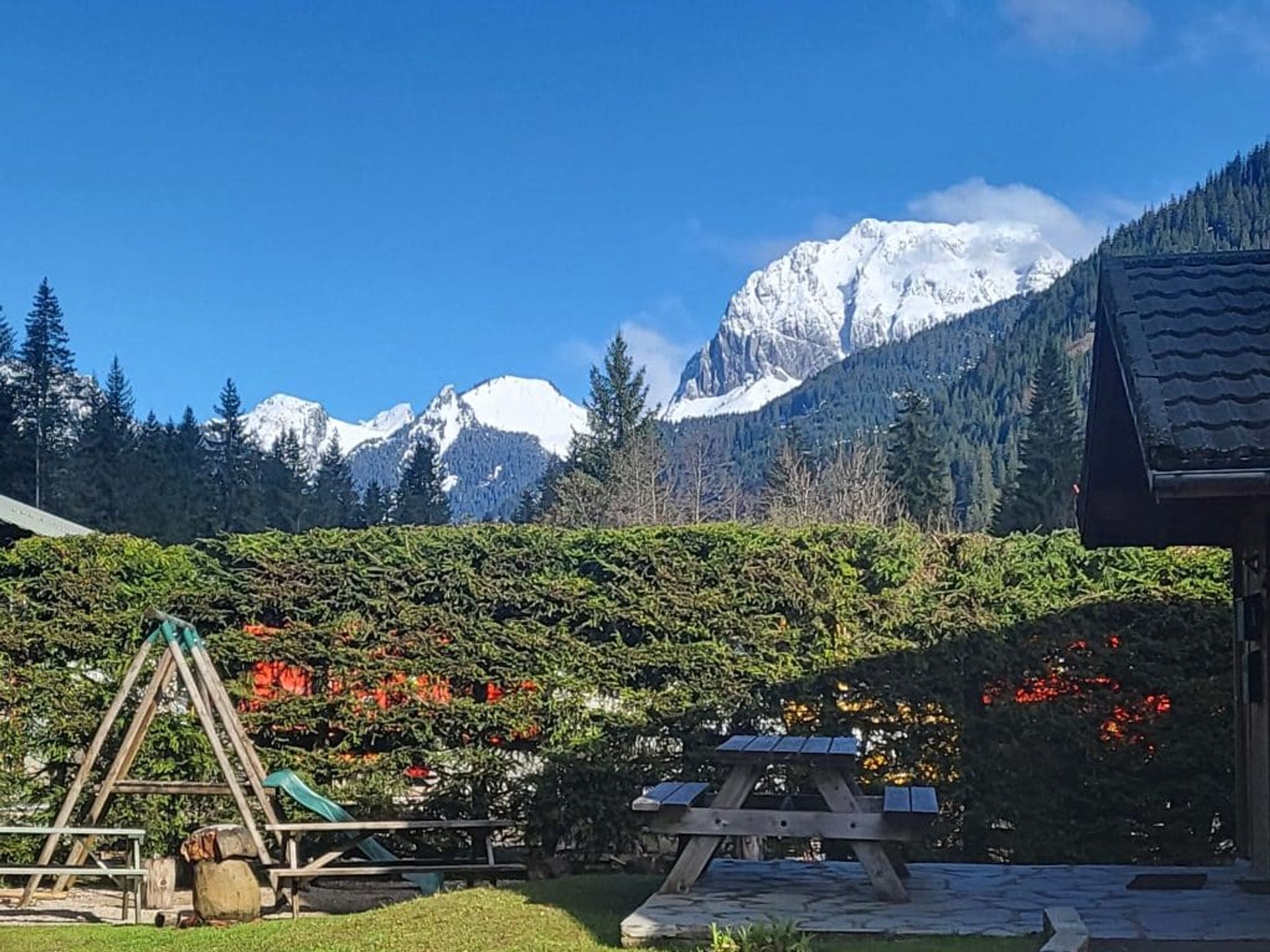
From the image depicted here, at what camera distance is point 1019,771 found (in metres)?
9.72

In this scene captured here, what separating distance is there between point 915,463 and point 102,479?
3440cm

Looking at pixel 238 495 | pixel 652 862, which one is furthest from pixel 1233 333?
pixel 238 495

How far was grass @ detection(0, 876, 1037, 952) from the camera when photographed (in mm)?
6656

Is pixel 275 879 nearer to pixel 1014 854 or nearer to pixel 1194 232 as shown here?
pixel 1014 854

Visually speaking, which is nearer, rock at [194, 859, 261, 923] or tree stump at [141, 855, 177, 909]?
rock at [194, 859, 261, 923]

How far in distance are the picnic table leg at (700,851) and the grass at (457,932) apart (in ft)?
1.21

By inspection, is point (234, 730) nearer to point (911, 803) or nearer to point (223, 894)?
point (223, 894)

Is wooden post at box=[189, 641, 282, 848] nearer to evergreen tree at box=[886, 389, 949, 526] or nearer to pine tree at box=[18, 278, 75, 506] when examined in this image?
evergreen tree at box=[886, 389, 949, 526]

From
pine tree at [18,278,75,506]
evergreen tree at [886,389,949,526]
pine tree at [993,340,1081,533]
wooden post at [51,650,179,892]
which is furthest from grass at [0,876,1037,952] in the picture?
pine tree at [18,278,75,506]

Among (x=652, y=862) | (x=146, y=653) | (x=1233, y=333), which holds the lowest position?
(x=652, y=862)

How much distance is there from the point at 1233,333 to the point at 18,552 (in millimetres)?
9555

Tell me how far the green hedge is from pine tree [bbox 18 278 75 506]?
160 ft

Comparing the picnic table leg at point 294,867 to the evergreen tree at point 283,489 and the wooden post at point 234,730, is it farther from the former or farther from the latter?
the evergreen tree at point 283,489

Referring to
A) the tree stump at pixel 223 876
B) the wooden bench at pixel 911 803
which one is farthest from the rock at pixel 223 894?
the wooden bench at pixel 911 803
